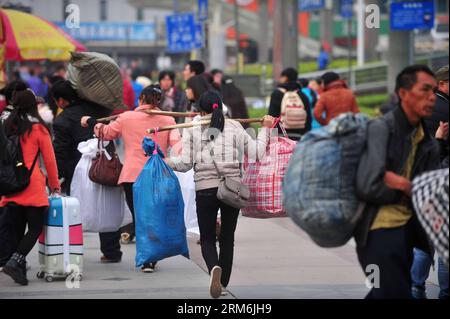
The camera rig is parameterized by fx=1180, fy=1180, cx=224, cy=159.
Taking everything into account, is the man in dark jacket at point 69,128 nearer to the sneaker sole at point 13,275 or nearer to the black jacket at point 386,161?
the sneaker sole at point 13,275

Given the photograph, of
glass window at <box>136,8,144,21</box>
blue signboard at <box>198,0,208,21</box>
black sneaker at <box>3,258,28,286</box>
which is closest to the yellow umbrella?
blue signboard at <box>198,0,208,21</box>

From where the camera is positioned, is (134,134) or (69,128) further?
(69,128)

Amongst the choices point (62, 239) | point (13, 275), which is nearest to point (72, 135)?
point (62, 239)

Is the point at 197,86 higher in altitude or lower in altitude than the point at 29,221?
higher

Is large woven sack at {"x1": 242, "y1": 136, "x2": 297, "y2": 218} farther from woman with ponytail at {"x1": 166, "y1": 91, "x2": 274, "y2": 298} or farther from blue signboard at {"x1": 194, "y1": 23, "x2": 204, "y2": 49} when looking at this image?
blue signboard at {"x1": 194, "y1": 23, "x2": 204, "y2": 49}

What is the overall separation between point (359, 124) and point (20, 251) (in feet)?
13.5

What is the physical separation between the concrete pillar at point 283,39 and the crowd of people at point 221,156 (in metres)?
19.0

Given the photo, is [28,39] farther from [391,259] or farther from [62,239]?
[391,259]

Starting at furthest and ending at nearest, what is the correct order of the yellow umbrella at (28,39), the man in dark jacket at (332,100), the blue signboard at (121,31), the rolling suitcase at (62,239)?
the blue signboard at (121,31) < the yellow umbrella at (28,39) < the man in dark jacket at (332,100) < the rolling suitcase at (62,239)

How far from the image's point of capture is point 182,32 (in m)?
27.2

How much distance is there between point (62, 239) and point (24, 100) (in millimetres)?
1206

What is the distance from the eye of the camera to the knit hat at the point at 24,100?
9.63 metres

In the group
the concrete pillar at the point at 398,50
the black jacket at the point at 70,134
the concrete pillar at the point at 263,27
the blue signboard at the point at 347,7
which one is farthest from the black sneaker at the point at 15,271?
the concrete pillar at the point at 263,27
